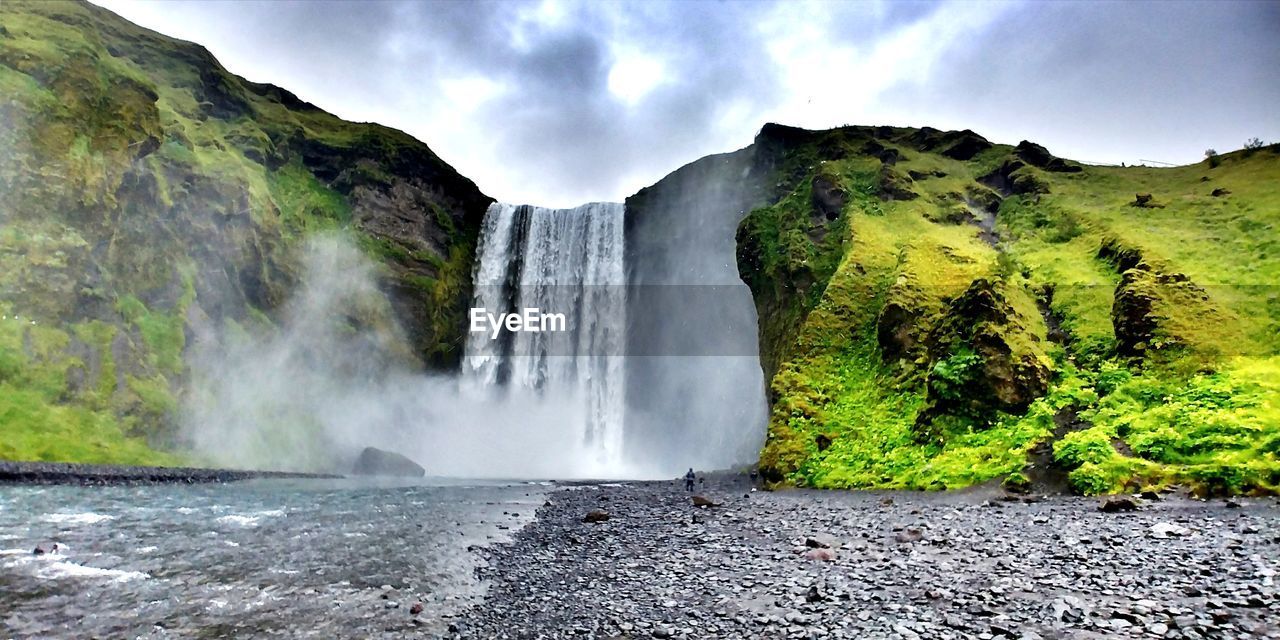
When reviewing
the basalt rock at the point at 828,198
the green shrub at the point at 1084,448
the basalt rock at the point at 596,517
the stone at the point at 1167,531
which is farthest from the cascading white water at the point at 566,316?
the stone at the point at 1167,531

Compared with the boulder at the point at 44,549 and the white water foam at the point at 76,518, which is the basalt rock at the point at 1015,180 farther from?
the white water foam at the point at 76,518

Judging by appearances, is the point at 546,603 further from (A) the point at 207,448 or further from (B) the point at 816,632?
(A) the point at 207,448

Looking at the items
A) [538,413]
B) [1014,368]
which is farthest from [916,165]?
[538,413]

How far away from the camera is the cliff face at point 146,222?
130 feet

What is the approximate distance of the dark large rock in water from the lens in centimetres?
5444

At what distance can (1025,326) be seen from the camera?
26219 millimetres

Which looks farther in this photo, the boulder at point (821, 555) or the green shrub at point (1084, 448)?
the green shrub at point (1084, 448)

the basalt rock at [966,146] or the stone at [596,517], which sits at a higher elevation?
the basalt rock at [966,146]

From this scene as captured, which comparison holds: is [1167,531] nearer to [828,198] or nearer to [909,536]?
[909,536]

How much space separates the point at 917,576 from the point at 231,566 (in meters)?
13.8

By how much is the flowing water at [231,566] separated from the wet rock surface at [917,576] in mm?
1705

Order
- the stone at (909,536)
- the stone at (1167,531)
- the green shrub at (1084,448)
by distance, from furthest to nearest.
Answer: the green shrub at (1084,448) → the stone at (909,536) → the stone at (1167,531)

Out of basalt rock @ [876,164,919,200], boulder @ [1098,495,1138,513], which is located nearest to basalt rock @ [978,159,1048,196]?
basalt rock @ [876,164,919,200]

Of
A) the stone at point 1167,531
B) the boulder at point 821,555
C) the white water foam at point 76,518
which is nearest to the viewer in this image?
the stone at point 1167,531
